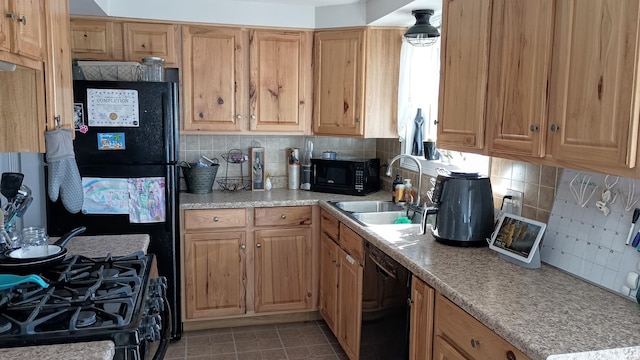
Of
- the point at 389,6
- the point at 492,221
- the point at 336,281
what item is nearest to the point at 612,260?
the point at 492,221

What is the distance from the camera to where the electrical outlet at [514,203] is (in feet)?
7.47

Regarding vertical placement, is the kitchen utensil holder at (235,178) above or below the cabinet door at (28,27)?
below

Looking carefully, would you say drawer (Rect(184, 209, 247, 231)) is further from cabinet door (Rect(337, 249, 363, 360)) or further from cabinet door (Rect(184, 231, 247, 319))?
cabinet door (Rect(337, 249, 363, 360))

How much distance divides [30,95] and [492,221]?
190cm

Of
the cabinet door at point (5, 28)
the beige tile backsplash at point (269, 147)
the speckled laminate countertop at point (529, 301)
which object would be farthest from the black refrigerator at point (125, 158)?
the cabinet door at point (5, 28)

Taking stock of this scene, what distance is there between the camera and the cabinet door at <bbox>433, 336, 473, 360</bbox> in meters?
1.74

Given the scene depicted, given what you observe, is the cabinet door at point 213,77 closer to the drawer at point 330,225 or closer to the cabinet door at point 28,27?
the drawer at point 330,225

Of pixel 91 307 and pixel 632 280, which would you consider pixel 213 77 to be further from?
pixel 632 280

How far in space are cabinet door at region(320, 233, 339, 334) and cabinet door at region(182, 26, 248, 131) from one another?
1.08 m

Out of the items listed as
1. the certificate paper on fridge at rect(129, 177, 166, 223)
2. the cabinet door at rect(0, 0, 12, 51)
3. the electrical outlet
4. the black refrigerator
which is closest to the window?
the electrical outlet

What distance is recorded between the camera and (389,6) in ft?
10.1

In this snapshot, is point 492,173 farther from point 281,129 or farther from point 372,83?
point 281,129

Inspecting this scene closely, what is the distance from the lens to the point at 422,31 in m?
2.76

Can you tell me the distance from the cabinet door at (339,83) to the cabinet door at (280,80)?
0.09 metres
